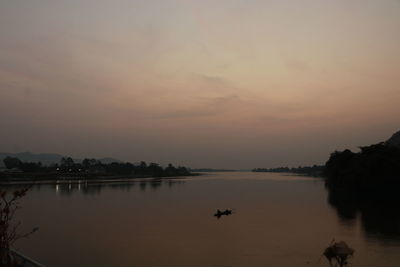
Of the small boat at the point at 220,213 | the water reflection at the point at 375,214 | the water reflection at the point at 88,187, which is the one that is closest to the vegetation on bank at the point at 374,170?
the water reflection at the point at 375,214

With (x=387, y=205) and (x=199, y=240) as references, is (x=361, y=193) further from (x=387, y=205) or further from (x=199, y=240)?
(x=199, y=240)

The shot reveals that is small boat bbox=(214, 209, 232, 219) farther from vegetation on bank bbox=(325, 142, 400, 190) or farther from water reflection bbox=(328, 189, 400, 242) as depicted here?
vegetation on bank bbox=(325, 142, 400, 190)

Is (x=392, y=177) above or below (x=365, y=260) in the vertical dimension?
above

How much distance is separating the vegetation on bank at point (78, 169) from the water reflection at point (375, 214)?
72145mm

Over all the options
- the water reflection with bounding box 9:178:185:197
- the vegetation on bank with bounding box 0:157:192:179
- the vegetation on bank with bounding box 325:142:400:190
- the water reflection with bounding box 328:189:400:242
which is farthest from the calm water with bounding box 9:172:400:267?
the vegetation on bank with bounding box 0:157:192:179

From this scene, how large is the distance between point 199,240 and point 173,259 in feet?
13.4

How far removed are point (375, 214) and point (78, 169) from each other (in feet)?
336

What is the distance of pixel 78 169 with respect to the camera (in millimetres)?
117188

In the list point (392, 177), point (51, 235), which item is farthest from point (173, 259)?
point (392, 177)

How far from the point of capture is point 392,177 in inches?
1537

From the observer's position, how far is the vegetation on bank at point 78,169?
10019 cm

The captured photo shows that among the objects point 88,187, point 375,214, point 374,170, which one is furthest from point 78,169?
point 375,214

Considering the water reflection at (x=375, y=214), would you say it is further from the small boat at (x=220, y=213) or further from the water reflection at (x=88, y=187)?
the water reflection at (x=88, y=187)

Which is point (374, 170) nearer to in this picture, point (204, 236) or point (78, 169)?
point (204, 236)
